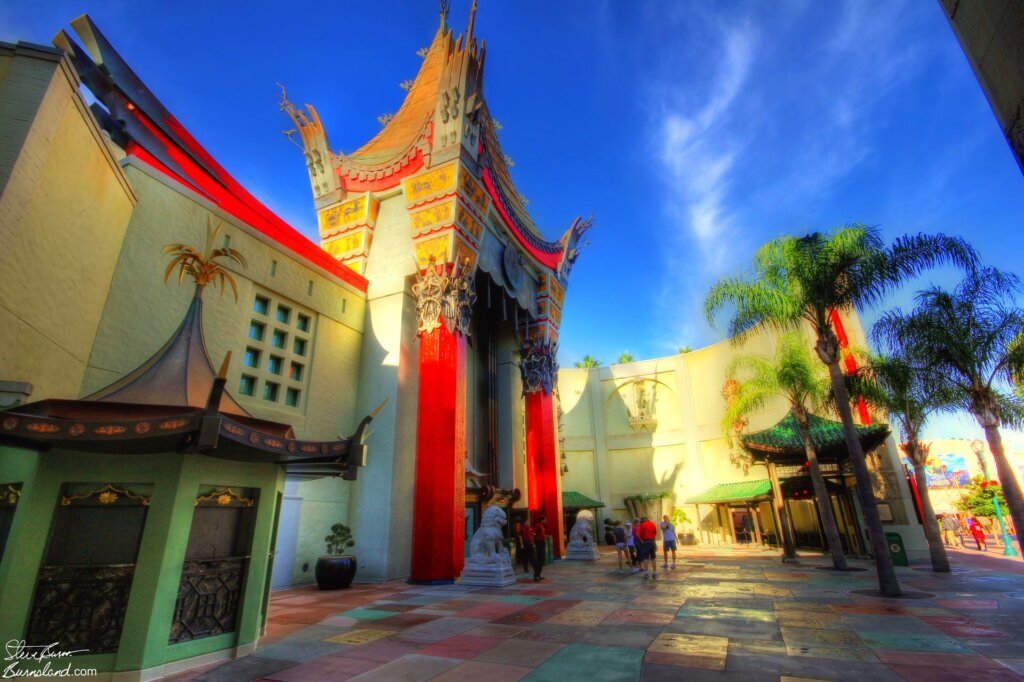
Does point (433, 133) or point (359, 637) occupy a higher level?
point (433, 133)

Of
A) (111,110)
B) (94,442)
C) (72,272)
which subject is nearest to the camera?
(94,442)

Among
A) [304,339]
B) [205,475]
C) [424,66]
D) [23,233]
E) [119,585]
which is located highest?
[424,66]

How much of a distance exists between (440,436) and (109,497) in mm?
9712

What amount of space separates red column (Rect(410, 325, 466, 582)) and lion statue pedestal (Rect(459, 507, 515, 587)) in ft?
2.31

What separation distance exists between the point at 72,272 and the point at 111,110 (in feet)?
20.4

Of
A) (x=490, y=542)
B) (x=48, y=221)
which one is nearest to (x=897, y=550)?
(x=490, y=542)

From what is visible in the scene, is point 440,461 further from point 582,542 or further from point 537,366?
point 582,542

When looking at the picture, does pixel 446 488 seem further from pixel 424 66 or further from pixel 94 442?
pixel 424 66

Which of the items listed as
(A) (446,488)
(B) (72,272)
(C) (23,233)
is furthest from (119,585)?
(A) (446,488)

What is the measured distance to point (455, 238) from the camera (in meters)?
17.3

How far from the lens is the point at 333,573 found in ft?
42.3

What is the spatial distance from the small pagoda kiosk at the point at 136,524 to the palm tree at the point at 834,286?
501 inches

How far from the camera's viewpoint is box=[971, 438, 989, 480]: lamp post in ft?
160

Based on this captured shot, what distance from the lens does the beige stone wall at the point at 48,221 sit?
22.4ft
